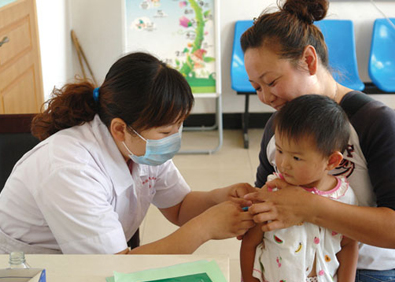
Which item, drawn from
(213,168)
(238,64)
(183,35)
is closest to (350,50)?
(238,64)

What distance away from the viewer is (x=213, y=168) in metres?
3.70

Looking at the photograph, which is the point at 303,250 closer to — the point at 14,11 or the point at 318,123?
the point at 318,123

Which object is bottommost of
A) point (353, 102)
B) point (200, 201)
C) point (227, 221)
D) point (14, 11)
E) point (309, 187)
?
point (200, 201)

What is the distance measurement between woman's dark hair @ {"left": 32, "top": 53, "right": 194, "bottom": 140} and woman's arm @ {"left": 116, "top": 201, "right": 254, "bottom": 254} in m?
0.31

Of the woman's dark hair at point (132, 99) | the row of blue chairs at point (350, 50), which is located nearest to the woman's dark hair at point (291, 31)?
the woman's dark hair at point (132, 99)

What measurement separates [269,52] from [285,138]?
279 millimetres

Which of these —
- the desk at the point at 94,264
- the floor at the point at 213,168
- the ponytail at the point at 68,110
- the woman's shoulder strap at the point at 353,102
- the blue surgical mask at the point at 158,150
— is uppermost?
the woman's shoulder strap at the point at 353,102

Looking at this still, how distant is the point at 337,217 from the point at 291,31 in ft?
1.78

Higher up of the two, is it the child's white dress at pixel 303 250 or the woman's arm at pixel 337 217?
the woman's arm at pixel 337 217

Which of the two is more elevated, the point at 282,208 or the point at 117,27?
the point at 117,27

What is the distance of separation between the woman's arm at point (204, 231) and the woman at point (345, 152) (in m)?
0.06

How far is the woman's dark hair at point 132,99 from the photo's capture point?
53.4 inches

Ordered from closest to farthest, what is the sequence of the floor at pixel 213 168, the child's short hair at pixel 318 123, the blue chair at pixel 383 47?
the child's short hair at pixel 318 123, the floor at pixel 213 168, the blue chair at pixel 383 47

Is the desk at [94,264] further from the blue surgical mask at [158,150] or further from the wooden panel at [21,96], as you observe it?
the wooden panel at [21,96]
